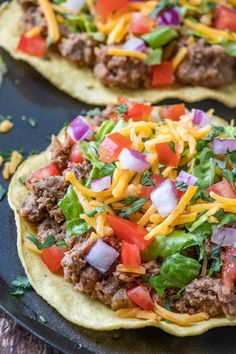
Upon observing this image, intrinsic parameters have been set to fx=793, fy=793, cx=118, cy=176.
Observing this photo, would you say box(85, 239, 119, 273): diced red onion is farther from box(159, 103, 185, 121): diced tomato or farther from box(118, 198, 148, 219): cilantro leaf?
box(159, 103, 185, 121): diced tomato

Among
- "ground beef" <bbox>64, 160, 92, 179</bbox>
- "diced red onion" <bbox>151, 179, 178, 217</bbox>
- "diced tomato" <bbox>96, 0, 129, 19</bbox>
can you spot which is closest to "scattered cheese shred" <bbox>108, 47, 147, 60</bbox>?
"diced tomato" <bbox>96, 0, 129, 19</bbox>

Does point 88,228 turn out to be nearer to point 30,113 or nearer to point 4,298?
point 4,298

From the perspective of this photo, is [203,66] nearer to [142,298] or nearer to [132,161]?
[132,161]

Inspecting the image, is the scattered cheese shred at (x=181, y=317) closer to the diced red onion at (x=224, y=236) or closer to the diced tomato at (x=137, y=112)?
the diced red onion at (x=224, y=236)

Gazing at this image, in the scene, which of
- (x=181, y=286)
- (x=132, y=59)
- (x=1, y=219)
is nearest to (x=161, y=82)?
(x=132, y=59)

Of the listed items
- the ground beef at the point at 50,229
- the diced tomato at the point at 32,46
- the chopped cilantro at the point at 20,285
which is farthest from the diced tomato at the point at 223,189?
the diced tomato at the point at 32,46

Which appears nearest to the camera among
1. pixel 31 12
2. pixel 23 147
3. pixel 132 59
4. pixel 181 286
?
pixel 181 286

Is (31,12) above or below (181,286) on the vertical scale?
above
